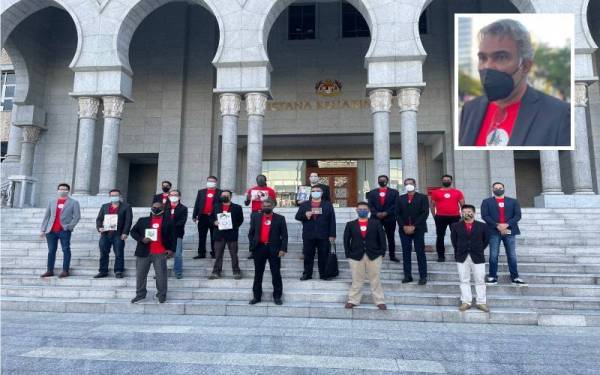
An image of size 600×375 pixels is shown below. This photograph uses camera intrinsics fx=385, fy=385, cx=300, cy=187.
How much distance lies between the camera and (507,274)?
890 cm

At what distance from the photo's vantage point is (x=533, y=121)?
13711mm

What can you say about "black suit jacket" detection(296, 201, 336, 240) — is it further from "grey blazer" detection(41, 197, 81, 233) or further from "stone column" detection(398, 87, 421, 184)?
"stone column" detection(398, 87, 421, 184)

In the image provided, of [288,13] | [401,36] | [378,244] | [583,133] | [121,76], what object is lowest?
[378,244]

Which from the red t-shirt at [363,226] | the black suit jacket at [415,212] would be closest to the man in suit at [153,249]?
the red t-shirt at [363,226]

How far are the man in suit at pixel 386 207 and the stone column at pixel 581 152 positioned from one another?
8.71 m

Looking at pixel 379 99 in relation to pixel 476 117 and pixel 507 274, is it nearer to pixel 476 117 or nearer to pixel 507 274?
pixel 476 117

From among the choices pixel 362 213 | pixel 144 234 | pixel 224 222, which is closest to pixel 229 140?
pixel 224 222

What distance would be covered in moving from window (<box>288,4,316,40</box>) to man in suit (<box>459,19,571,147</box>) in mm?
11170

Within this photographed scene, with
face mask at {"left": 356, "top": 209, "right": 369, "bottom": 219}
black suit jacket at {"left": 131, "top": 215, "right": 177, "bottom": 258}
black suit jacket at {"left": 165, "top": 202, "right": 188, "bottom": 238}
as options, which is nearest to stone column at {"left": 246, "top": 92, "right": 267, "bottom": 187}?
black suit jacket at {"left": 165, "top": 202, "right": 188, "bottom": 238}

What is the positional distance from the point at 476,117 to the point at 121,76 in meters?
13.8

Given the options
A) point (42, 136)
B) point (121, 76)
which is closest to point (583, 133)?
point (121, 76)

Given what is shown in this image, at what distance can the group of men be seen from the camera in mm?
7629

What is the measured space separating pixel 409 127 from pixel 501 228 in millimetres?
6792

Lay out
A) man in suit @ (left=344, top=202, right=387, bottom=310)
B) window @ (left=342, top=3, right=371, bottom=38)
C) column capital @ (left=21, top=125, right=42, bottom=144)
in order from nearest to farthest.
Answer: man in suit @ (left=344, top=202, right=387, bottom=310), column capital @ (left=21, top=125, right=42, bottom=144), window @ (left=342, top=3, right=371, bottom=38)
